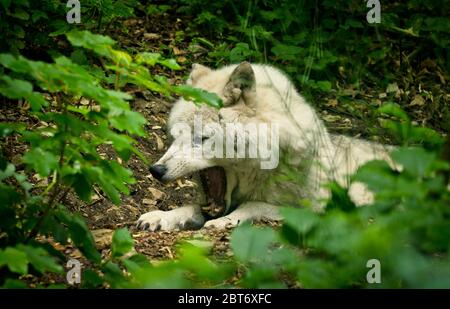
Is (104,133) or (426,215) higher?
(104,133)

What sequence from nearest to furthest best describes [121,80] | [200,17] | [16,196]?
[16,196]
[121,80]
[200,17]

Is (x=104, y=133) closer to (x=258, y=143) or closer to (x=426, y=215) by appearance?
(x=426, y=215)

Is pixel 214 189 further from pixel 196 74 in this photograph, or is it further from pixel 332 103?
pixel 332 103

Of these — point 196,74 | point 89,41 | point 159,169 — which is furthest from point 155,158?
point 89,41

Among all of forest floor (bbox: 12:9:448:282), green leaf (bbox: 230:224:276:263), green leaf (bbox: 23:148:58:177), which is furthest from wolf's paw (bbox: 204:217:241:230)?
green leaf (bbox: 230:224:276:263)

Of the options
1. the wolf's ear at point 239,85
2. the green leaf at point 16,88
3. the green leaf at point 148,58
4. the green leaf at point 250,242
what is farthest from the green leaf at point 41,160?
the wolf's ear at point 239,85

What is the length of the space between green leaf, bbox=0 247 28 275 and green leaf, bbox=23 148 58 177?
314 millimetres

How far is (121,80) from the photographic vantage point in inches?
121

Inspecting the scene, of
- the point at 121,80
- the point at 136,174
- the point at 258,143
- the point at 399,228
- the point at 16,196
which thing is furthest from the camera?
the point at 136,174

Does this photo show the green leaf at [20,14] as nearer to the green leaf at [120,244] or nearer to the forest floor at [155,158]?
the forest floor at [155,158]

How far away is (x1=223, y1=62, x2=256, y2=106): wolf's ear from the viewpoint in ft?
15.4
